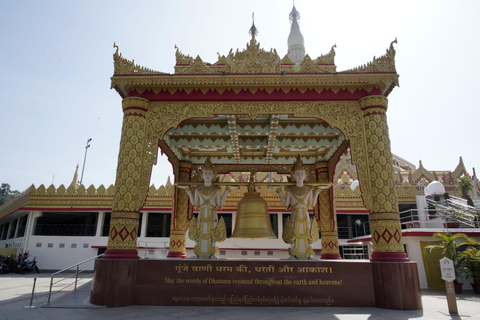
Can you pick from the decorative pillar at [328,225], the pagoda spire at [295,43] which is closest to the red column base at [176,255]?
the decorative pillar at [328,225]

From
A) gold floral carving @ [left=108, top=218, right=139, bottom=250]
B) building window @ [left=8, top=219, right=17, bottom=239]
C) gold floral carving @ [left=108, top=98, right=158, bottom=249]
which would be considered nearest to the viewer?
gold floral carving @ [left=108, top=218, right=139, bottom=250]

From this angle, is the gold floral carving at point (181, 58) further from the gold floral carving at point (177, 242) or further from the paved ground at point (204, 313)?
the paved ground at point (204, 313)

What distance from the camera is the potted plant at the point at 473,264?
36.4ft

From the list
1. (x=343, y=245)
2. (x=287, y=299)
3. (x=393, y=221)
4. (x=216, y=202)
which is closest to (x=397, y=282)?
(x=393, y=221)

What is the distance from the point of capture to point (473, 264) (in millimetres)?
11180

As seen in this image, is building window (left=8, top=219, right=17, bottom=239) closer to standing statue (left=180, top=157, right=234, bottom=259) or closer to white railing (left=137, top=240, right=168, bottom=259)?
white railing (left=137, top=240, right=168, bottom=259)

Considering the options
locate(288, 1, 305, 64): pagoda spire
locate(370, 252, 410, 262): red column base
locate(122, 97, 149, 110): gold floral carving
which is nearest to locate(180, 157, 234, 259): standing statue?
locate(122, 97, 149, 110): gold floral carving

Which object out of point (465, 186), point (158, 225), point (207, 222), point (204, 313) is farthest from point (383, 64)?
point (465, 186)

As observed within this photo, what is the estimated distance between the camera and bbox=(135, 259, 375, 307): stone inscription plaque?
7109 millimetres

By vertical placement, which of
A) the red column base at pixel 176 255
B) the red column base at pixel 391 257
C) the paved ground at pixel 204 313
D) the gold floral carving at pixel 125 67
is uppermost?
the gold floral carving at pixel 125 67

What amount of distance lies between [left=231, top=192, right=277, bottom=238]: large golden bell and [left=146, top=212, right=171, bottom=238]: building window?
14.2 meters

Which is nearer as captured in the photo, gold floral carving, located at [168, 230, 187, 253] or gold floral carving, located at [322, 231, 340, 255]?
gold floral carving, located at [322, 231, 340, 255]

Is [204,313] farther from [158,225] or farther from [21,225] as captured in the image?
[21,225]

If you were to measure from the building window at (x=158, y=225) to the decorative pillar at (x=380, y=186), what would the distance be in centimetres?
1663
